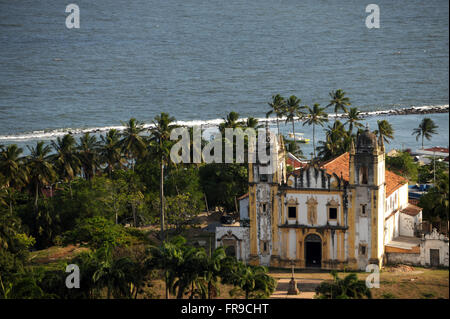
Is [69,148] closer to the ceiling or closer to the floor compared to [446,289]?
closer to the ceiling

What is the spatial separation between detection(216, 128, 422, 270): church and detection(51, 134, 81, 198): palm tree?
19.5 meters

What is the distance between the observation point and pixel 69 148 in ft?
296

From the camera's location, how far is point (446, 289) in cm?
6894

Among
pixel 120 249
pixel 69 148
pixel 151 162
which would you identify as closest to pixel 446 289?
pixel 120 249

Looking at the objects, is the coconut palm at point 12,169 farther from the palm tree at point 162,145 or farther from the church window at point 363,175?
the church window at point 363,175

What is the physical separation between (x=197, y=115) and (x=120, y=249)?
88.0 m

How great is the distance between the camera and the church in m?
74.4

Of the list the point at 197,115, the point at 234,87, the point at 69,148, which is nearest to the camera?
the point at 69,148

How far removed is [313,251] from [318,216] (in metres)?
2.97

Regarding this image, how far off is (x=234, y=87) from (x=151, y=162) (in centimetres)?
9134
